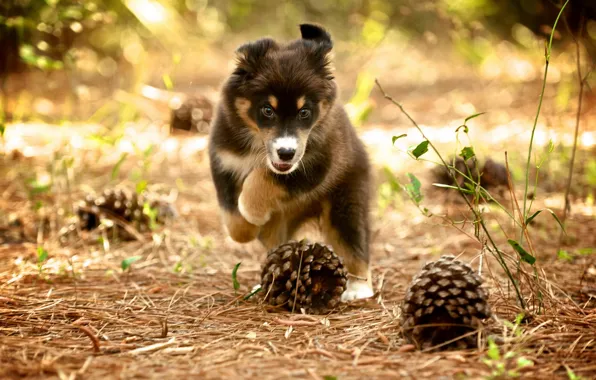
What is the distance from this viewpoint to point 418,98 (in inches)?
464

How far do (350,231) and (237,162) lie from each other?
92cm

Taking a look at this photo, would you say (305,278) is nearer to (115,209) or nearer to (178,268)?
(178,268)

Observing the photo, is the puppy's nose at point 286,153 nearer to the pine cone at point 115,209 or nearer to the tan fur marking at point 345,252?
the tan fur marking at point 345,252

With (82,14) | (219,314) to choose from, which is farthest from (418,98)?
(219,314)

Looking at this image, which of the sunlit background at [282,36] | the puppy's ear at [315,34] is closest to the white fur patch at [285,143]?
the puppy's ear at [315,34]

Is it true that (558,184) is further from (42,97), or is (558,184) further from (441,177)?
(42,97)

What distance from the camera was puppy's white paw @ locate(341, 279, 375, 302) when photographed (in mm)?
3963

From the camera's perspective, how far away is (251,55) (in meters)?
3.88

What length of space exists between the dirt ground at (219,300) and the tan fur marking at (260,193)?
1.79ft

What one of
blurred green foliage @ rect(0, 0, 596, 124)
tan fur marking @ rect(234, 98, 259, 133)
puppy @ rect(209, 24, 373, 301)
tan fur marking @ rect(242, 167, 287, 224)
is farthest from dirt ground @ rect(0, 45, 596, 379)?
blurred green foliage @ rect(0, 0, 596, 124)

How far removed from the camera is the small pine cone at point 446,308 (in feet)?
8.96

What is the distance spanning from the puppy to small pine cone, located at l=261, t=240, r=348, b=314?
34 centimetres

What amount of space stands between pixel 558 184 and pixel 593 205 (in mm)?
711

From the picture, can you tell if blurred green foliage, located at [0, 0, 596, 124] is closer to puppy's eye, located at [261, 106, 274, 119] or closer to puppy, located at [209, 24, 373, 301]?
puppy, located at [209, 24, 373, 301]
